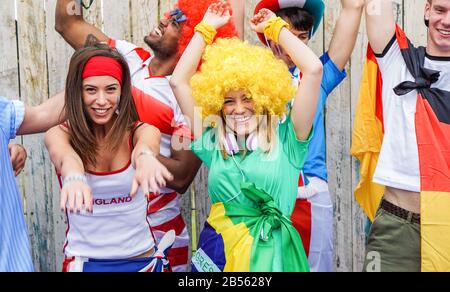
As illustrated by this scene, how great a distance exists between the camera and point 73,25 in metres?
3.95

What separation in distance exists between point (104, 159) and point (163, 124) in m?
0.69

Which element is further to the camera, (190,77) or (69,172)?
(190,77)

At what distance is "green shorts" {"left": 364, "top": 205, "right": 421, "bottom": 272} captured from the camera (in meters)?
3.15

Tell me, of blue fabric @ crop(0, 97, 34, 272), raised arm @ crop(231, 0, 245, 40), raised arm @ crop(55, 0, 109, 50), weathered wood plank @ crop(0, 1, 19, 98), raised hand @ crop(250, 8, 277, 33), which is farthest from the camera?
weathered wood plank @ crop(0, 1, 19, 98)

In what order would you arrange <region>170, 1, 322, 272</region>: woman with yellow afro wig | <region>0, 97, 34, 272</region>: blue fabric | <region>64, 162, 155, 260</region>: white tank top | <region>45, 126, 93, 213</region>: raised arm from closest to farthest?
1. <region>45, 126, 93, 213</region>: raised arm
2. <region>0, 97, 34, 272</region>: blue fabric
3. <region>170, 1, 322, 272</region>: woman with yellow afro wig
4. <region>64, 162, 155, 260</region>: white tank top

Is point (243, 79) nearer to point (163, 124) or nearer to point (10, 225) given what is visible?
point (163, 124)

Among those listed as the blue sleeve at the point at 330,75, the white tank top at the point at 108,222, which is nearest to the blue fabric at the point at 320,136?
the blue sleeve at the point at 330,75

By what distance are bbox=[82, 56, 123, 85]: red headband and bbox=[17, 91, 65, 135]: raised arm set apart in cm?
21

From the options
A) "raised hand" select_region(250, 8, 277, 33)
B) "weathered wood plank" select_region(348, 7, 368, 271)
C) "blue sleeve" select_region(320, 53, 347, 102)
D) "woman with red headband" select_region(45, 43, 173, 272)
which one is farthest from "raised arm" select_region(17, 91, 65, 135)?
"weathered wood plank" select_region(348, 7, 368, 271)

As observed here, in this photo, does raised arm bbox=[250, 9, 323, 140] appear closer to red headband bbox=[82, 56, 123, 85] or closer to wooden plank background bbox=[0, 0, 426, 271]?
red headband bbox=[82, 56, 123, 85]

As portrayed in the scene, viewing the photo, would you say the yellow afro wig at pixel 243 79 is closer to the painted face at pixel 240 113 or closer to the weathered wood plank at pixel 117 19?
the painted face at pixel 240 113

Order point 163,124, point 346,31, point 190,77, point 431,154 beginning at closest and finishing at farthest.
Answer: point 431,154, point 190,77, point 346,31, point 163,124

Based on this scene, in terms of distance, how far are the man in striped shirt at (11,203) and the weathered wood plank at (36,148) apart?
115 cm

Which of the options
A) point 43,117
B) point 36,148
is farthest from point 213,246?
point 36,148
